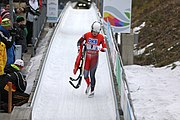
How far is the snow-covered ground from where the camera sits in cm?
1553

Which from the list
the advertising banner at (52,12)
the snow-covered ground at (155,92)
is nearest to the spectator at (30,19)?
the snow-covered ground at (155,92)

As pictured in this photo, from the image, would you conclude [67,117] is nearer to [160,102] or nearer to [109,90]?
[109,90]

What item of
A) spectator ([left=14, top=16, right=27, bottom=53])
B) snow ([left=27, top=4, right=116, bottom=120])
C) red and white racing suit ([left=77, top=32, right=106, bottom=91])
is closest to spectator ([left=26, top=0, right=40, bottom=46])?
snow ([left=27, top=4, right=116, bottom=120])

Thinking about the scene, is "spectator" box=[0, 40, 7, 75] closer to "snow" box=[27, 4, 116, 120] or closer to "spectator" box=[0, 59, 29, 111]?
"spectator" box=[0, 59, 29, 111]

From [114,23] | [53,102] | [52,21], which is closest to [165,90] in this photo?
[114,23]

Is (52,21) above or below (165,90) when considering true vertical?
above

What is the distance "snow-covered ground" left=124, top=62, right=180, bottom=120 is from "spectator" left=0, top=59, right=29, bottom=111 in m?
5.33

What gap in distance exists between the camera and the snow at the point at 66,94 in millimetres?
10586

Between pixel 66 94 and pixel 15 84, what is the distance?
2.47 metres

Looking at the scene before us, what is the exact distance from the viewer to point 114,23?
21.7 metres

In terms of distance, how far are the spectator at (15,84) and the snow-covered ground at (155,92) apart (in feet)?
17.5

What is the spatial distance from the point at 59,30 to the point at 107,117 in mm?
11046

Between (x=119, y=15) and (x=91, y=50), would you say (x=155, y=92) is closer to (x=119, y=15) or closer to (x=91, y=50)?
(x=119, y=15)

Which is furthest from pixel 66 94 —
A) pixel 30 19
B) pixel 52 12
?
pixel 52 12
